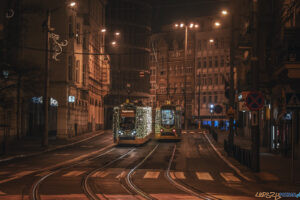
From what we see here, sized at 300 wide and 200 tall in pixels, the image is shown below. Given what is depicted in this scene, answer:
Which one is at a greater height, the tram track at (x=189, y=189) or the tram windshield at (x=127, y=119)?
the tram windshield at (x=127, y=119)

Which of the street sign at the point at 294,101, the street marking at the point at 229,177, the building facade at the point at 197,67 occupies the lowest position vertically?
the street marking at the point at 229,177

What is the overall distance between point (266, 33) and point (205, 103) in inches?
2378

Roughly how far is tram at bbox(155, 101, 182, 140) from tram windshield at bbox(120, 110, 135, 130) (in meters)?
6.07

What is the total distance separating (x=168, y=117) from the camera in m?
41.2

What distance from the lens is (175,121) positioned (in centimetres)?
4150

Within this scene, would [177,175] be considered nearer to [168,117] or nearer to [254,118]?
[254,118]

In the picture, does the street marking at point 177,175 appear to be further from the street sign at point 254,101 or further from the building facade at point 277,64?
the building facade at point 277,64

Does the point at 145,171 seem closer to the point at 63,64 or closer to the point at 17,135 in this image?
the point at 17,135

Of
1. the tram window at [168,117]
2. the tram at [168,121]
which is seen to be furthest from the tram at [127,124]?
the tram at [168,121]

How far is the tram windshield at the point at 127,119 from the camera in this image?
117 ft

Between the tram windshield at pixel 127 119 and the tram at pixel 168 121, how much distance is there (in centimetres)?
607

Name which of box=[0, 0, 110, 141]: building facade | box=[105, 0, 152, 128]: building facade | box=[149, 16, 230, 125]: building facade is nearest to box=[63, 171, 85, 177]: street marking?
box=[0, 0, 110, 141]: building facade

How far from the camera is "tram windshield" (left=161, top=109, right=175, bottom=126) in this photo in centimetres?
4125

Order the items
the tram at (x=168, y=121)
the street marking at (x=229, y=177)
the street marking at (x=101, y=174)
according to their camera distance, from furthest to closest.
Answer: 1. the tram at (x=168, y=121)
2. the street marking at (x=101, y=174)
3. the street marking at (x=229, y=177)
